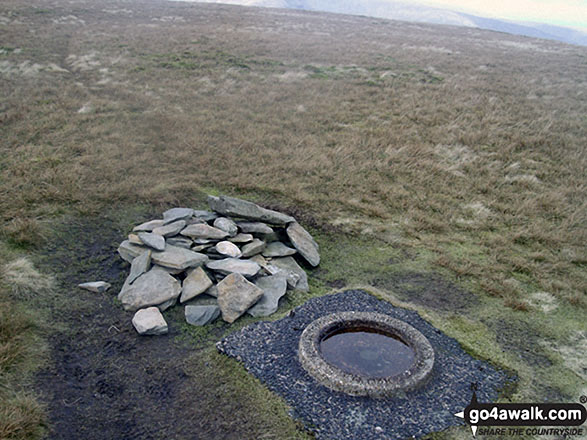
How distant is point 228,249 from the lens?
7320 mm

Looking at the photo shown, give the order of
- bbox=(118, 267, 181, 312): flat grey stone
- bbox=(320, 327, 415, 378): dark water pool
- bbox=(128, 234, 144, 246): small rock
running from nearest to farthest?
bbox=(320, 327, 415, 378): dark water pool → bbox=(118, 267, 181, 312): flat grey stone → bbox=(128, 234, 144, 246): small rock

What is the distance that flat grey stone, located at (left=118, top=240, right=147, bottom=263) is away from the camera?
736 centimetres

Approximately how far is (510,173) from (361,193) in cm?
463

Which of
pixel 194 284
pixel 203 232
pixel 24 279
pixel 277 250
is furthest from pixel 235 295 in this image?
pixel 24 279

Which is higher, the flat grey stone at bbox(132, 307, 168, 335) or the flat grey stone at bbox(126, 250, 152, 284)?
the flat grey stone at bbox(126, 250, 152, 284)

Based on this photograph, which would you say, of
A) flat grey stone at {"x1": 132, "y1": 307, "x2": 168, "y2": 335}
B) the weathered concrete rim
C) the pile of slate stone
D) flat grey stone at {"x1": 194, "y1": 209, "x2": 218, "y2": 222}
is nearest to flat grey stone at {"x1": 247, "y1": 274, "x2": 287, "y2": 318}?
the pile of slate stone

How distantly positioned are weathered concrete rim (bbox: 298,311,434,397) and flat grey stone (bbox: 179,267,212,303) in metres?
1.91

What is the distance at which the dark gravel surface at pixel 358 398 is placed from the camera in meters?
4.47

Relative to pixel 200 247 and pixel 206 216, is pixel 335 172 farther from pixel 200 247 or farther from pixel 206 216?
pixel 200 247

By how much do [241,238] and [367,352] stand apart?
10.6 feet

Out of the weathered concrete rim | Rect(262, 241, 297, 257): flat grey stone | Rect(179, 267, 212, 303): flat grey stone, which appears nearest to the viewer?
→ the weathered concrete rim

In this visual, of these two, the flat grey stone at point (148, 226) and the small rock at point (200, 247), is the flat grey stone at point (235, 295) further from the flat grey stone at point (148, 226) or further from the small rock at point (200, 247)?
the flat grey stone at point (148, 226)

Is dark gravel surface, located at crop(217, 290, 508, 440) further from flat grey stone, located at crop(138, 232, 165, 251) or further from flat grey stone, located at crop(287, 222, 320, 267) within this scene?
flat grey stone, located at crop(138, 232, 165, 251)

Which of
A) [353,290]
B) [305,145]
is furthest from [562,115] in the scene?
[353,290]
